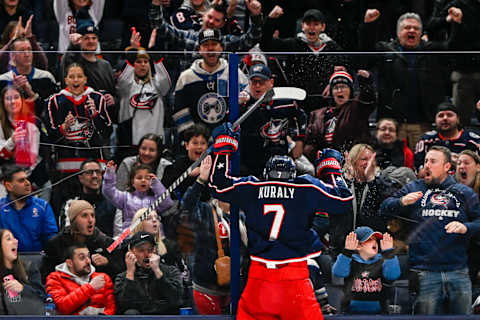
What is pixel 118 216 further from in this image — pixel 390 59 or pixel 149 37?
pixel 149 37

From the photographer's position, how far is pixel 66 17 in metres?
7.24

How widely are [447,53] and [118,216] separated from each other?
2.34m

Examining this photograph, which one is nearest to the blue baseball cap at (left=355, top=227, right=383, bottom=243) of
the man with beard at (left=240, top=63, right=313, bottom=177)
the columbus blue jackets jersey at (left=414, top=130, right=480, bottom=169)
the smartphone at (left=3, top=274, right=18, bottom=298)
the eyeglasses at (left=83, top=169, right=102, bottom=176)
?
the columbus blue jackets jersey at (left=414, top=130, right=480, bottom=169)

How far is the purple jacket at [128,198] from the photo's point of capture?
5.00 metres

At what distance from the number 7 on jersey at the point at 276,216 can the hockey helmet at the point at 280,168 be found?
6.7 inches

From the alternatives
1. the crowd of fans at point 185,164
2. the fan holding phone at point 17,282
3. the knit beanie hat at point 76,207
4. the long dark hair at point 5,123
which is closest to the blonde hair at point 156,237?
the crowd of fans at point 185,164

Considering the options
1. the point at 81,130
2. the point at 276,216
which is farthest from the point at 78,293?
the point at 276,216

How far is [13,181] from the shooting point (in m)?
5.05

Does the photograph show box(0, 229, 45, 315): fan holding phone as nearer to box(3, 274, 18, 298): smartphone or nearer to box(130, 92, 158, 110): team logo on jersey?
box(3, 274, 18, 298): smartphone

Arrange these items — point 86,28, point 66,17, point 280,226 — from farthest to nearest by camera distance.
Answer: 1. point 66,17
2. point 86,28
3. point 280,226

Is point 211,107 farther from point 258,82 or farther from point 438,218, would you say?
point 438,218

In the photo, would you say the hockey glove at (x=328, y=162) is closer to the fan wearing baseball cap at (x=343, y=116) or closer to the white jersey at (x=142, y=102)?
the fan wearing baseball cap at (x=343, y=116)

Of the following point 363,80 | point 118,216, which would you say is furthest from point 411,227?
point 118,216

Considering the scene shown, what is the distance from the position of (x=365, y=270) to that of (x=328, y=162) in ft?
2.55
